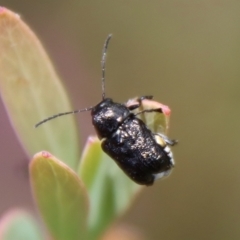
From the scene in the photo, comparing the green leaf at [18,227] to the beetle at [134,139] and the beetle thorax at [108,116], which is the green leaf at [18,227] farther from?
the beetle thorax at [108,116]

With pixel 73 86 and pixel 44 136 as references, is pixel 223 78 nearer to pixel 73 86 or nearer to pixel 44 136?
pixel 73 86

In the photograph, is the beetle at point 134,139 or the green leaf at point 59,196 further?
the beetle at point 134,139

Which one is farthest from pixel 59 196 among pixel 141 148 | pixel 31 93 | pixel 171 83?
pixel 171 83

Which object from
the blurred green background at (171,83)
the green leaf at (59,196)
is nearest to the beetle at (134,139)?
the green leaf at (59,196)

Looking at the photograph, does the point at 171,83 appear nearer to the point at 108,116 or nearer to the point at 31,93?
the point at 108,116

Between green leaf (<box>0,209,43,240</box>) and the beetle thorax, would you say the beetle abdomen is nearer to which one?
the beetle thorax

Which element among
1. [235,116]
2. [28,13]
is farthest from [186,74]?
[28,13]
